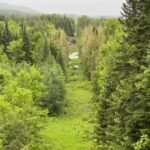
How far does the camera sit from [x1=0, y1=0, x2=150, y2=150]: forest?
63.6ft

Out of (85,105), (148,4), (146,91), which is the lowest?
(85,105)

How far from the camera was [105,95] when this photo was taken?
26828mm

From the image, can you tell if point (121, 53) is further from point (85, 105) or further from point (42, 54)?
point (42, 54)

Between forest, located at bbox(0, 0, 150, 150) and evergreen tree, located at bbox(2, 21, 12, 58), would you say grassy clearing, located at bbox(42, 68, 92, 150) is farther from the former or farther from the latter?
evergreen tree, located at bbox(2, 21, 12, 58)

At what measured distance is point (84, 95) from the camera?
74.7 meters

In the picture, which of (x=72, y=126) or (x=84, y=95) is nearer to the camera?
(x=72, y=126)

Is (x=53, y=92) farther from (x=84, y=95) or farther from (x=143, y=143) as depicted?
(x=143, y=143)

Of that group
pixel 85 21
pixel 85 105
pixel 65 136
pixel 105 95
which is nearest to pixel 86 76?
pixel 85 105

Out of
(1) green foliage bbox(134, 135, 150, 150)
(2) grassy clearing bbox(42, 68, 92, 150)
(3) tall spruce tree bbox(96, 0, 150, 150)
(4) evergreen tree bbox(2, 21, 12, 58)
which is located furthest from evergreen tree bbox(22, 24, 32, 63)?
(1) green foliage bbox(134, 135, 150, 150)

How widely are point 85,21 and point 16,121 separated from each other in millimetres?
164941

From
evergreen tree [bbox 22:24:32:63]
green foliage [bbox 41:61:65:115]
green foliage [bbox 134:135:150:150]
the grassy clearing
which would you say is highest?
green foliage [bbox 134:135:150:150]

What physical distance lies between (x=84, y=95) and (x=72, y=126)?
2190cm

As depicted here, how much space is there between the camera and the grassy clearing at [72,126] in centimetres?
4375

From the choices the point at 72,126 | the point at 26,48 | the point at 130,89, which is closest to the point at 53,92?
the point at 72,126
